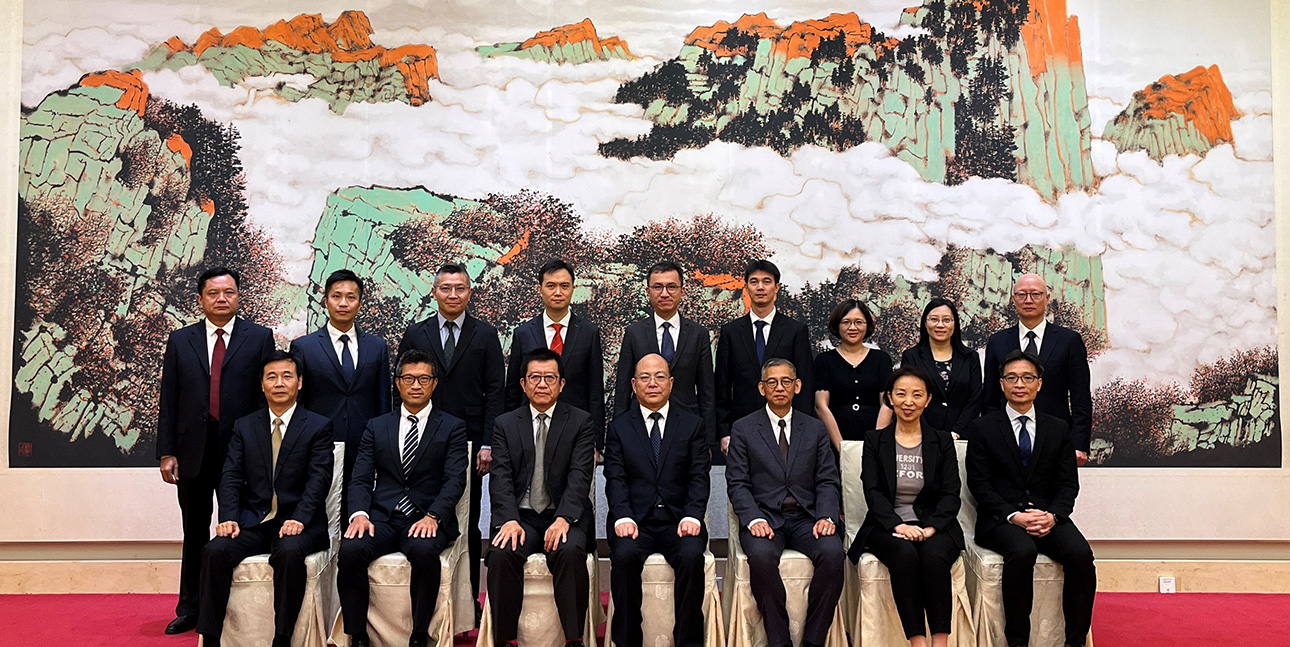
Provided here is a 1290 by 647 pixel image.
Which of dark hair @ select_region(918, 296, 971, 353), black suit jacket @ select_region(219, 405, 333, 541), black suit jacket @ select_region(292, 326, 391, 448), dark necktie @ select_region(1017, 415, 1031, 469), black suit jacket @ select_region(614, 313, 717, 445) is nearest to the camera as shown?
black suit jacket @ select_region(219, 405, 333, 541)

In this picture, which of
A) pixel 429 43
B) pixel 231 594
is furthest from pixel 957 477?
A: pixel 429 43

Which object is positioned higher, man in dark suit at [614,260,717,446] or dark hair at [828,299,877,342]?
dark hair at [828,299,877,342]

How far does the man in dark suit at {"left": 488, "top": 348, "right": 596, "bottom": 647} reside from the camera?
3.96m

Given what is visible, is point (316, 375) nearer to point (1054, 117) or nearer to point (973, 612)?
point (973, 612)

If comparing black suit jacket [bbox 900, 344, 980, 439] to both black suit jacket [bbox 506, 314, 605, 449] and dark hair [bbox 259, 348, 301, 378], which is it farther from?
dark hair [bbox 259, 348, 301, 378]

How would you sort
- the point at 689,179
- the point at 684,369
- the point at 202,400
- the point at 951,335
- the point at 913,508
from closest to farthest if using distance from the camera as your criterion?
the point at 913,508, the point at 202,400, the point at 684,369, the point at 951,335, the point at 689,179

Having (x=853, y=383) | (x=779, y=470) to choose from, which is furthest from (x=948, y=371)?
(x=779, y=470)

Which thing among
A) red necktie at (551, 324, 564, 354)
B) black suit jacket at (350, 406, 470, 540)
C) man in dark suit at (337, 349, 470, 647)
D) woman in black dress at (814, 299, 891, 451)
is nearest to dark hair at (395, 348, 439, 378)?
man in dark suit at (337, 349, 470, 647)

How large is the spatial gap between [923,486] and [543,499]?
1.69 m

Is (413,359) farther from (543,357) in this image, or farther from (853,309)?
(853,309)

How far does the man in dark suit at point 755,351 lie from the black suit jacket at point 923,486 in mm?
626

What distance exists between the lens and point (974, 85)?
226 inches

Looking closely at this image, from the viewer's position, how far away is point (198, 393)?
4535mm

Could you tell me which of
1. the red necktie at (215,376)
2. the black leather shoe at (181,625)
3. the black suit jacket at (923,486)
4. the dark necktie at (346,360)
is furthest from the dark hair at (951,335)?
the black leather shoe at (181,625)
